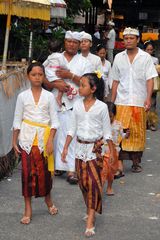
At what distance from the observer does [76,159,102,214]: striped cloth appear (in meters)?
5.23

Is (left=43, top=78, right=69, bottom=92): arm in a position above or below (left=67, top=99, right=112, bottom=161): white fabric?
above

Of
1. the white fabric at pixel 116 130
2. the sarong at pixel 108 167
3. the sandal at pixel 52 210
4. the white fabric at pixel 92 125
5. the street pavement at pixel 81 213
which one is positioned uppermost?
the white fabric at pixel 92 125

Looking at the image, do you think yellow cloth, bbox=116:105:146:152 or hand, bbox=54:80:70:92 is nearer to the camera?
hand, bbox=54:80:70:92

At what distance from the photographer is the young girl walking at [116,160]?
249 inches

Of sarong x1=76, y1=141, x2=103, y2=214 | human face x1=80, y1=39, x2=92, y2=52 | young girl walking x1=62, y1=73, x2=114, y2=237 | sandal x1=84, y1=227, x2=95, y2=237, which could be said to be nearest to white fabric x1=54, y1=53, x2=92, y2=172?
human face x1=80, y1=39, x2=92, y2=52

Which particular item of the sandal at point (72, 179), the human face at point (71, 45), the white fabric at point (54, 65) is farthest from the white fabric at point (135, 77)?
the sandal at point (72, 179)

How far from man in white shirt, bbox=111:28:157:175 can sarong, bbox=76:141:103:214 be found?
226 cm

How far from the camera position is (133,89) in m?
7.52

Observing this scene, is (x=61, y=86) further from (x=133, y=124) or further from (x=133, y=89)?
(x=133, y=124)

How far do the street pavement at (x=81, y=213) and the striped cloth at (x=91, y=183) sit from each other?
0.89ft

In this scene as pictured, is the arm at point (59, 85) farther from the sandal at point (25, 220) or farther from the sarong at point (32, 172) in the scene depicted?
the sandal at point (25, 220)

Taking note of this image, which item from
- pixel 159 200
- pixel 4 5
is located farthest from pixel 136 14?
pixel 159 200

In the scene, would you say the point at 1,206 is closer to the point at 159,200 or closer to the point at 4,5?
the point at 159,200

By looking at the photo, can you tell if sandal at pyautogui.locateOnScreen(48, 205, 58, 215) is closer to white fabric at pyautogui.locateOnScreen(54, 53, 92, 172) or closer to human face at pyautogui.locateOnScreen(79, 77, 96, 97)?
human face at pyautogui.locateOnScreen(79, 77, 96, 97)
